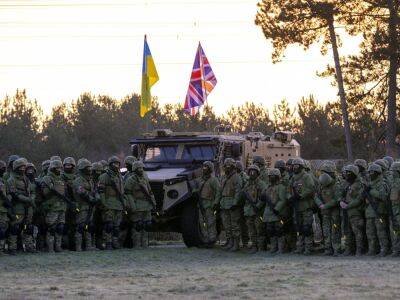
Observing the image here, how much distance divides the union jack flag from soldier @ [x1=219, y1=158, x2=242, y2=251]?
11.7 meters

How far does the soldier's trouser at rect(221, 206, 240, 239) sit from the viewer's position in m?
21.2

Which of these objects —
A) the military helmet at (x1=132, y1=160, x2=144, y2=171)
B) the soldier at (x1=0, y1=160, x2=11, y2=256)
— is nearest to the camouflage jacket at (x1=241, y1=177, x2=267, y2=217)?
the military helmet at (x1=132, y1=160, x2=144, y2=171)

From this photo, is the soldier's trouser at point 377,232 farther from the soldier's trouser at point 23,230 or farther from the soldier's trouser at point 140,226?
the soldier's trouser at point 23,230

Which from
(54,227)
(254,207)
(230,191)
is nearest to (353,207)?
(254,207)

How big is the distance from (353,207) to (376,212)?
48 cm

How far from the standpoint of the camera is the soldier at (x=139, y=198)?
70.0 feet

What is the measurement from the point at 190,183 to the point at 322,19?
1504cm

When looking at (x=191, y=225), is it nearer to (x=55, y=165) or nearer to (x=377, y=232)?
(x=55, y=165)

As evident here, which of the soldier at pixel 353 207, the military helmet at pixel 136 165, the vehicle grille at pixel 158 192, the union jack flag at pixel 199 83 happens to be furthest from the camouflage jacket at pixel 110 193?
the union jack flag at pixel 199 83

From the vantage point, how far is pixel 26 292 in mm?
13734

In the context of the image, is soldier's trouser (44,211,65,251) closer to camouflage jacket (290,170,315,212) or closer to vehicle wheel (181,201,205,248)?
vehicle wheel (181,201,205,248)

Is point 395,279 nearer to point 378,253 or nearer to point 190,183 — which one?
point 378,253

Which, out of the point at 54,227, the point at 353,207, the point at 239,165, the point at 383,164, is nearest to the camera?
the point at 353,207

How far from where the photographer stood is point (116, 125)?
63125mm
